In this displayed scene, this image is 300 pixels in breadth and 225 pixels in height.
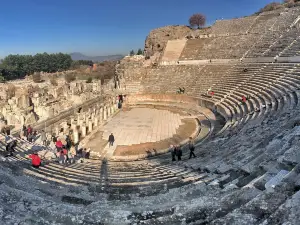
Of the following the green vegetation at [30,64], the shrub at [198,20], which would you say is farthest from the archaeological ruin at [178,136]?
the green vegetation at [30,64]

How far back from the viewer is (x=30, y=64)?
72.8 meters

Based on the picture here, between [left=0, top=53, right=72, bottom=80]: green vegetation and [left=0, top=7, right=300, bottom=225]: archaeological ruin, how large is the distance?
3705 centimetres

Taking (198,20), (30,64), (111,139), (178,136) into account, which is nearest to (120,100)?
(178,136)

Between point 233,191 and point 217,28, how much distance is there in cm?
3855

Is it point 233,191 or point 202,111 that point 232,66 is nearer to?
point 202,111

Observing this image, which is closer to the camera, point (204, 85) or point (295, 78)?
point (295, 78)

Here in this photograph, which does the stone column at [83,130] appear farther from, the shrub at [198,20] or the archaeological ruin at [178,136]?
the shrub at [198,20]

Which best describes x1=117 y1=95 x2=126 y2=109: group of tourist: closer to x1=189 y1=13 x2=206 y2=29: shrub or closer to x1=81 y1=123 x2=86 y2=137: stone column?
x1=81 y1=123 x2=86 y2=137: stone column

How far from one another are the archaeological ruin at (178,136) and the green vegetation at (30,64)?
37048 mm

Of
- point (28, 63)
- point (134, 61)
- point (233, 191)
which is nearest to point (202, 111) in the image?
point (134, 61)

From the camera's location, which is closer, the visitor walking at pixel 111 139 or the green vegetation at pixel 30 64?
the visitor walking at pixel 111 139

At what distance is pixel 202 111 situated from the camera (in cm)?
2372

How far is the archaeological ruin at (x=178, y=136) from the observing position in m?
5.24

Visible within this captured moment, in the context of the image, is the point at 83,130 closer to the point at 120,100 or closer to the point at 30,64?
the point at 120,100
